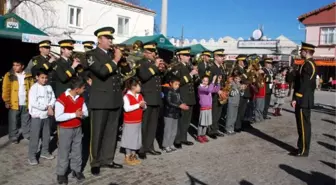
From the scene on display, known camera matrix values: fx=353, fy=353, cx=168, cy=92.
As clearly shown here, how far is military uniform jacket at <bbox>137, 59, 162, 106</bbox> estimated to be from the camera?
632 cm

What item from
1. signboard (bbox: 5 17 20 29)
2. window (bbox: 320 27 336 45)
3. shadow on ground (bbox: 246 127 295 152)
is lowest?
shadow on ground (bbox: 246 127 295 152)

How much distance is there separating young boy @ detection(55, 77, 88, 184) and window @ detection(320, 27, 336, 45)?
35.8 m

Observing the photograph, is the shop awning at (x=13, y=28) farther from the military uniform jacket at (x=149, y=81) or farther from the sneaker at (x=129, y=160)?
the sneaker at (x=129, y=160)

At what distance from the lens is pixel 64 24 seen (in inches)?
847

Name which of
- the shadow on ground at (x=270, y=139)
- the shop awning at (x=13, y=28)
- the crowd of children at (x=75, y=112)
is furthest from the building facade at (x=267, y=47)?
Result: the crowd of children at (x=75, y=112)

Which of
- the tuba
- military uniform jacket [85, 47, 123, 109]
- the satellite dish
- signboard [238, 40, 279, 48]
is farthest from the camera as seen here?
the satellite dish

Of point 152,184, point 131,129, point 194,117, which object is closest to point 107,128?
point 131,129

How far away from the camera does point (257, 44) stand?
122 ft

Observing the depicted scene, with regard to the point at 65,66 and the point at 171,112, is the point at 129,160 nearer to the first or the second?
the point at 171,112

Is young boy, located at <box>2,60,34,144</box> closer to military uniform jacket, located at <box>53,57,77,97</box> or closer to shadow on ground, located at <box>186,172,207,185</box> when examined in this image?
military uniform jacket, located at <box>53,57,77,97</box>

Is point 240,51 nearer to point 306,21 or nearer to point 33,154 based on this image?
point 306,21

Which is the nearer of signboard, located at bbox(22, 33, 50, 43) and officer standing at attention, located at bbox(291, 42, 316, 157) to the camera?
officer standing at attention, located at bbox(291, 42, 316, 157)

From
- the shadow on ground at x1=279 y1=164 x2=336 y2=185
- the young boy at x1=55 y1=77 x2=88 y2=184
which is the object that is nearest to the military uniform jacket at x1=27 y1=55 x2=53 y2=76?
the young boy at x1=55 y1=77 x2=88 y2=184

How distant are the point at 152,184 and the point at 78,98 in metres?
1.65
